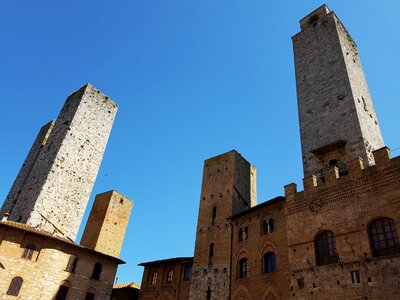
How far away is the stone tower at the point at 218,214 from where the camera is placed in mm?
21000

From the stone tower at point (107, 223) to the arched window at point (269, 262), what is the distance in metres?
15.4

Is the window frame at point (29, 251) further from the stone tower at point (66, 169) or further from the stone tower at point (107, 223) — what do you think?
the stone tower at point (107, 223)

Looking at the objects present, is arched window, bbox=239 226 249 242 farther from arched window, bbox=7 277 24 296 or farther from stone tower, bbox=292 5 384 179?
arched window, bbox=7 277 24 296

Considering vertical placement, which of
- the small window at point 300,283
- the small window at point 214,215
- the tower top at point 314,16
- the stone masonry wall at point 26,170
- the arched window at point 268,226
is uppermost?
the tower top at point 314,16

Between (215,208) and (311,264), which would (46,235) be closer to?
(215,208)

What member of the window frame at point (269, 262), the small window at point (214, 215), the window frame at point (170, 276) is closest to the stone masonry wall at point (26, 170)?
the window frame at point (170, 276)

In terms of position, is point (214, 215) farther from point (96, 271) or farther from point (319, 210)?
point (319, 210)

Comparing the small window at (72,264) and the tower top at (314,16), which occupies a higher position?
the tower top at (314,16)

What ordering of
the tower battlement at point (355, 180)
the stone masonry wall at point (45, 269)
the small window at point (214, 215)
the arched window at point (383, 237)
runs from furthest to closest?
1. the small window at point (214, 215)
2. the stone masonry wall at point (45, 269)
3. the tower battlement at point (355, 180)
4. the arched window at point (383, 237)

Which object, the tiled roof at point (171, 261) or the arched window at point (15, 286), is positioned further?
the tiled roof at point (171, 261)

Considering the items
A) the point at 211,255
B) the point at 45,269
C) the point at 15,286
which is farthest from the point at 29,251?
the point at 211,255

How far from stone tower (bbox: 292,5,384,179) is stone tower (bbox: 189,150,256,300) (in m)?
6.89

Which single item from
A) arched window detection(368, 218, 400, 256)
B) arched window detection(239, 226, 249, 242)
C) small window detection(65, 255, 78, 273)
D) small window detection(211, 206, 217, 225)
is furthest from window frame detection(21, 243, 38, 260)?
arched window detection(368, 218, 400, 256)

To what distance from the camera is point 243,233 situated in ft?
68.5
